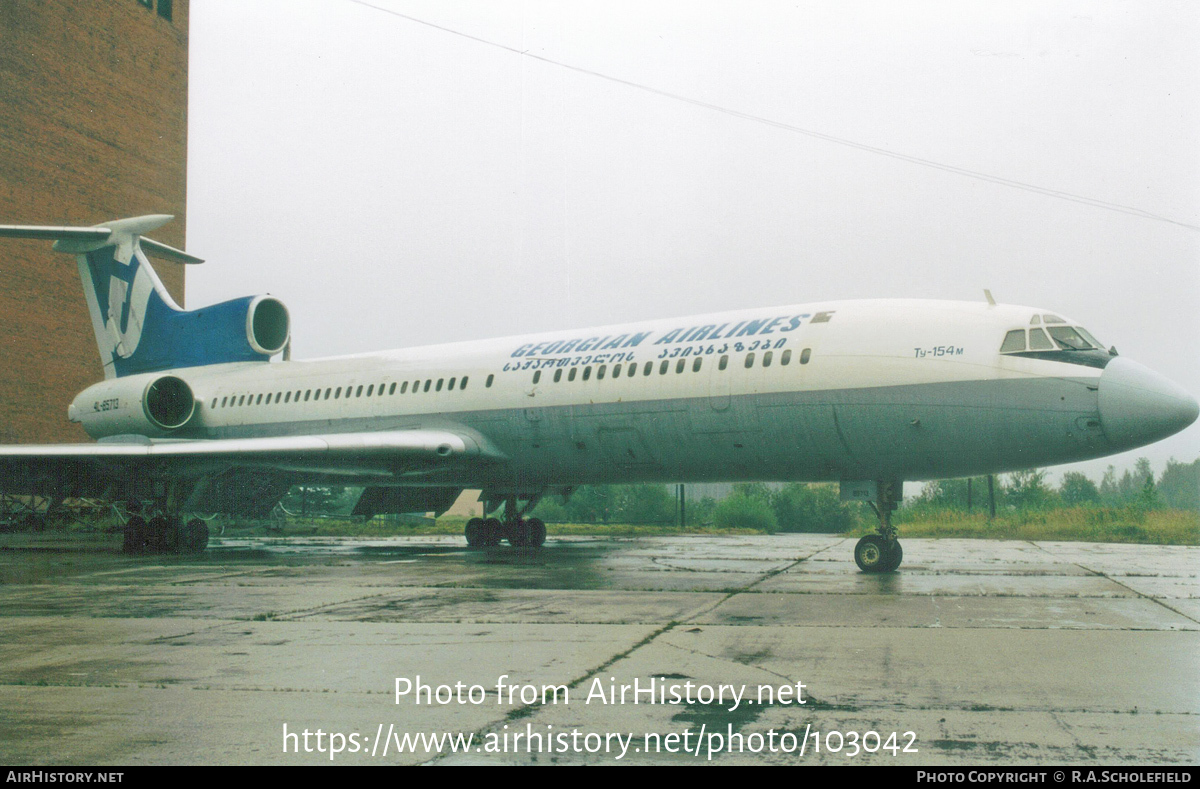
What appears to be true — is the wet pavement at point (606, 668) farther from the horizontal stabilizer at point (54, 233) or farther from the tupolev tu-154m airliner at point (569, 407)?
the horizontal stabilizer at point (54, 233)

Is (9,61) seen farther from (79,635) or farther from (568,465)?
(79,635)

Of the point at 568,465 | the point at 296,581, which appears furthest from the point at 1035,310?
the point at 296,581

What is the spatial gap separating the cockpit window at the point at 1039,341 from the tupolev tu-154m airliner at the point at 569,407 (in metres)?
0.07

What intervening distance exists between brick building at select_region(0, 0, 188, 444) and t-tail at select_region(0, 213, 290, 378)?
33.8ft

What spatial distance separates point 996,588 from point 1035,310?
3.80 m

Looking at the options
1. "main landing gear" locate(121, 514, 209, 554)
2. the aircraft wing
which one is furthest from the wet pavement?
"main landing gear" locate(121, 514, 209, 554)

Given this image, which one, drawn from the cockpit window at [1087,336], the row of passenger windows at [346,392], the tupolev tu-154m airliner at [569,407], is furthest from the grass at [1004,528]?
the cockpit window at [1087,336]

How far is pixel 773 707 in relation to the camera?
15.8ft

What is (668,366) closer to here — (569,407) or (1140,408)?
(569,407)

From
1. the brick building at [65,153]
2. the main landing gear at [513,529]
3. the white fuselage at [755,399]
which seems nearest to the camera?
the white fuselage at [755,399]

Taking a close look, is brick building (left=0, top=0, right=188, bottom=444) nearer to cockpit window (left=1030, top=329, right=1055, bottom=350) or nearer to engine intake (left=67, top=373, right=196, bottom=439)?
engine intake (left=67, top=373, right=196, bottom=439)

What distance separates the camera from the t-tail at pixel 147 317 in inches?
885

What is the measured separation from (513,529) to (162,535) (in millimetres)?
6335

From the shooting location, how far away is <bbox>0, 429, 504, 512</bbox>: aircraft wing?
653 inches
